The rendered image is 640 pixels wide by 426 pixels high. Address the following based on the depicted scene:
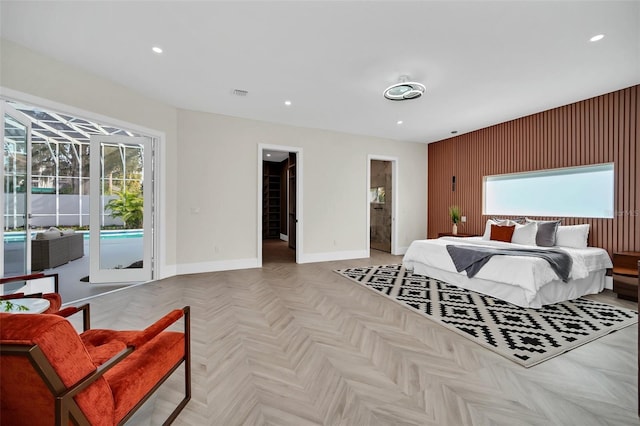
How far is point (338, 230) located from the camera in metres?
6.33

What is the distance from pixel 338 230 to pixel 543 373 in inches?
179

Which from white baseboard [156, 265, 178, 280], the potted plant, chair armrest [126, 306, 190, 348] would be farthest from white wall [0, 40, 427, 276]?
chair armrest [126, 306, 190, 348]

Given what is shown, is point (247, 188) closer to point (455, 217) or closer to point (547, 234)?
point (455, 217)

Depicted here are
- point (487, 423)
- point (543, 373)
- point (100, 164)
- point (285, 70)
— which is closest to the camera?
point (487, 423)

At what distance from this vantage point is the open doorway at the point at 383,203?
7.14 metres

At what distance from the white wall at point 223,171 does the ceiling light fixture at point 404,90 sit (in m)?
2.62

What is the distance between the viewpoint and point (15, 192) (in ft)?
10.6

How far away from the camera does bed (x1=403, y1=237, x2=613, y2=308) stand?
10.7 ft

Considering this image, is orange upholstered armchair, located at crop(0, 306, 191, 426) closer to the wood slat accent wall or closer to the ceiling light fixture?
the ceiling light fixture


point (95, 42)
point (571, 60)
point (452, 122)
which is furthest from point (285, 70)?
point (452, 122)

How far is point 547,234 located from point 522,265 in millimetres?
1716

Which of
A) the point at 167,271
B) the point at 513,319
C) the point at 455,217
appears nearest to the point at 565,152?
the point at 455,217

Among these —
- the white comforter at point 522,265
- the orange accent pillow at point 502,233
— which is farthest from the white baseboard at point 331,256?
the orange accent pillow at point 502,233

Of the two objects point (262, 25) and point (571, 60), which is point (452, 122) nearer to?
point (571, 60)
